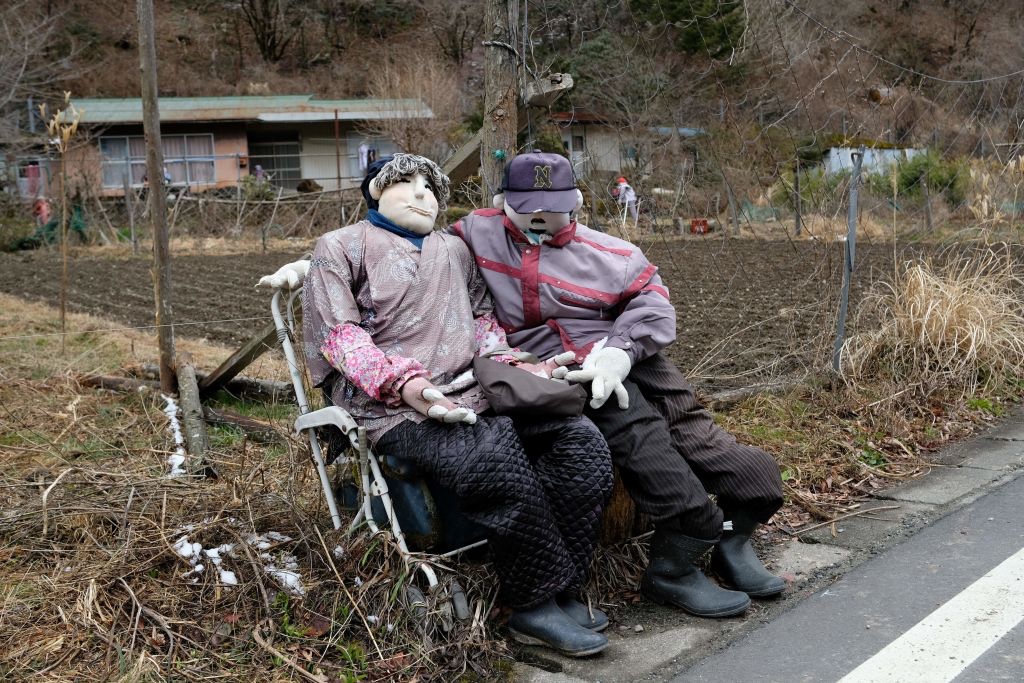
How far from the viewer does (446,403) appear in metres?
3.07

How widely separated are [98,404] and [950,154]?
613 cm

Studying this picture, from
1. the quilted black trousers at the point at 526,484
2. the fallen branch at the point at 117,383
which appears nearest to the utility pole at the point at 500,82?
the quilted black trousers at the point at 526,484

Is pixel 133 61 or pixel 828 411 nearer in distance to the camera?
pixel 828 411

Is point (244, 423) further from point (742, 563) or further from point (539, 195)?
point (742, 563)

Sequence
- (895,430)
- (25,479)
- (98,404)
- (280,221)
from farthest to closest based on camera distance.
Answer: (280,221)
(98,404)
(895,430)
(25,479)

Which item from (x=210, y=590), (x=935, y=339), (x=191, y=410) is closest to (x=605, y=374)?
(x=210, y=590)

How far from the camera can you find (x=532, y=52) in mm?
4816

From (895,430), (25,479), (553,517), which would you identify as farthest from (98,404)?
(895,430)

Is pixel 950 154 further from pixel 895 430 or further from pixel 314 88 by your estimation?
pixel 314 88

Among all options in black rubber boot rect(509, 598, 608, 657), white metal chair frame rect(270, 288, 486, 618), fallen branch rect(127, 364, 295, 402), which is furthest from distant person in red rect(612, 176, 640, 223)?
black rubber boot rect(509, 598, 608, 657)

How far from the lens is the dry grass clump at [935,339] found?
234 inches

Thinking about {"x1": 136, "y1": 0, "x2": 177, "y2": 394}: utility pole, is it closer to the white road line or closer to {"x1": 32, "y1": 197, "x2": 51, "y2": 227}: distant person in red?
the white road line

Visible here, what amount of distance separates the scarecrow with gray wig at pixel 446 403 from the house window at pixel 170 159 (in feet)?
93.0

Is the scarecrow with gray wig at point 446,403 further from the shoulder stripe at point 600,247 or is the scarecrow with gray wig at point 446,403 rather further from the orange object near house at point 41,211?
the orange object near house at point 41,211
